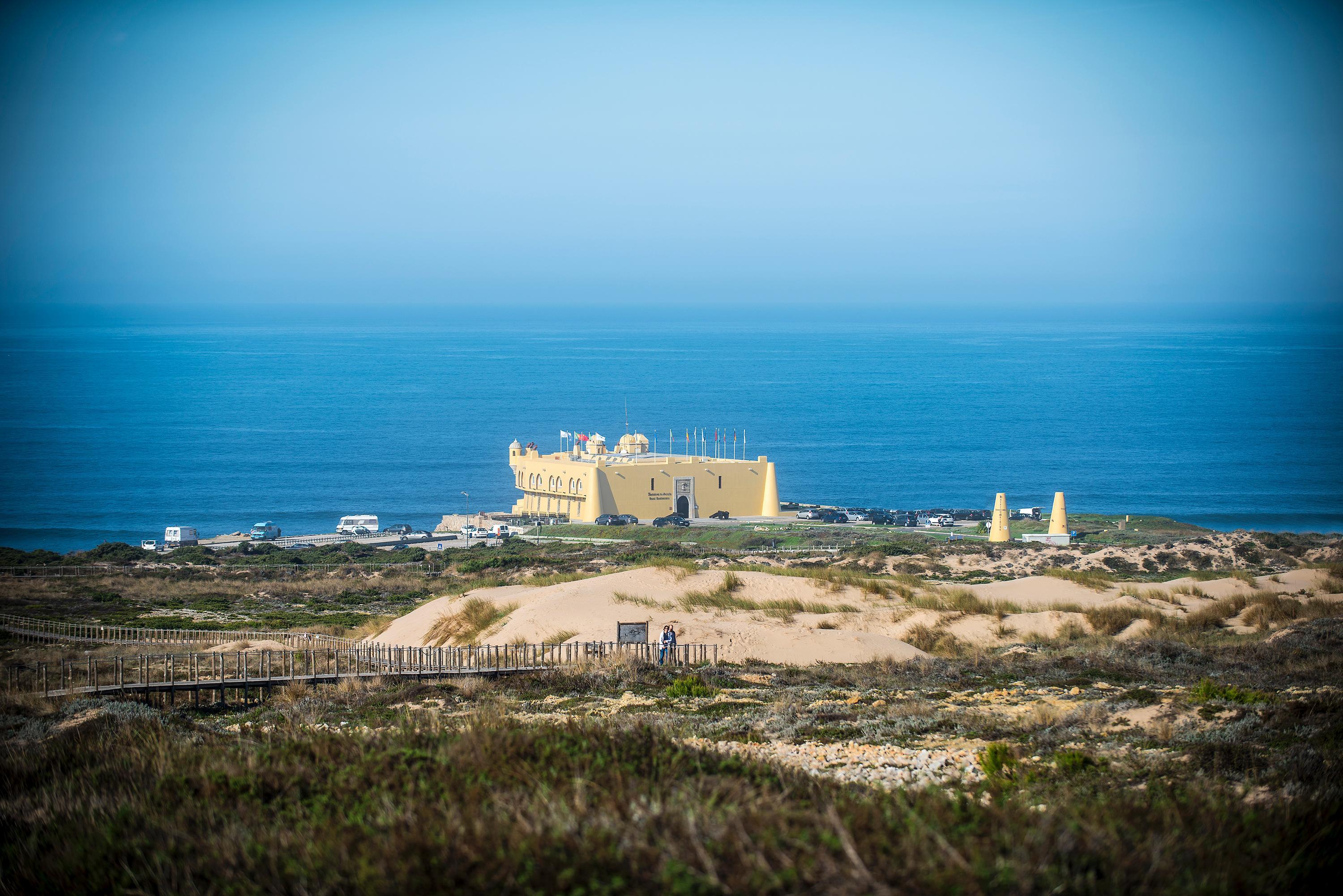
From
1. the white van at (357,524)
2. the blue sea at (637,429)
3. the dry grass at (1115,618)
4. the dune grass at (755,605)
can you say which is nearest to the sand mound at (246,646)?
Result: the dune grass at (755,605)

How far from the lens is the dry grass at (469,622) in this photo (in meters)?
20.0

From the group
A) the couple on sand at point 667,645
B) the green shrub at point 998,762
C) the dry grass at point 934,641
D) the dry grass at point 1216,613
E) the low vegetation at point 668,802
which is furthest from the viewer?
the dry grass at point 1216,613

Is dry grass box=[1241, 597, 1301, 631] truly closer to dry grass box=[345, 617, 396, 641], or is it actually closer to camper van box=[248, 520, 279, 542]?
dry grass box=[345, 617, 396, 641]

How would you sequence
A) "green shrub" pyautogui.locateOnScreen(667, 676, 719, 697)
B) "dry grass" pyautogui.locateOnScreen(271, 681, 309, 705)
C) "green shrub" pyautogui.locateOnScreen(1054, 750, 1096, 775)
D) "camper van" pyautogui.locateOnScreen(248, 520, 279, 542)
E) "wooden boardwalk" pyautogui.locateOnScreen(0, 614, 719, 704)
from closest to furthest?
"green shrub" pyautogui.locateOnScreen(1054, 750, 1096, 775)
"green shrub" pyautogui.locateOnScreen(667, 676, 719, 697)
"dry grass" pyautogui.locateOnScreen(271, 681, 309, 705)
"wooden boardwalk" pyautogui.locateOnScreen(0, 614, 719, 704)
"camper van" pyautogui.locateOnScreen(248, 520, 279, 542)

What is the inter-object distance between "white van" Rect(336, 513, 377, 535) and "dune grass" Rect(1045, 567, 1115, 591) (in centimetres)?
3806

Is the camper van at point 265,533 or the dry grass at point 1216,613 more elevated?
the dry grass at point 1216,613

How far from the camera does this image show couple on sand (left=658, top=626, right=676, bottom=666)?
16188 mm

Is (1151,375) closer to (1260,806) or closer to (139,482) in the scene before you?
(139,482)

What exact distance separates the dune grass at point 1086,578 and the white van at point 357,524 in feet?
125

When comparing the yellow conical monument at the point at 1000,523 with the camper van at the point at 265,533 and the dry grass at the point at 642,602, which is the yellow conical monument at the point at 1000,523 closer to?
the dry grass at the point at 642,602

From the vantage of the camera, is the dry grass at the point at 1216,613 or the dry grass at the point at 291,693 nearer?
the dry grass at the point at 291,693

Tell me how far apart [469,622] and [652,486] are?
3507cm

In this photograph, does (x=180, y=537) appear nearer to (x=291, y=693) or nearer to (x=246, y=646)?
(x=246, y=646)

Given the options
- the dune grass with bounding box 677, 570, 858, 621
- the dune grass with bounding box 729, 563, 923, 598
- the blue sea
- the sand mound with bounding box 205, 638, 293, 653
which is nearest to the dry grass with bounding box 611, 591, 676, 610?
the dune grass with bounding box 677, 570, 858, 621
